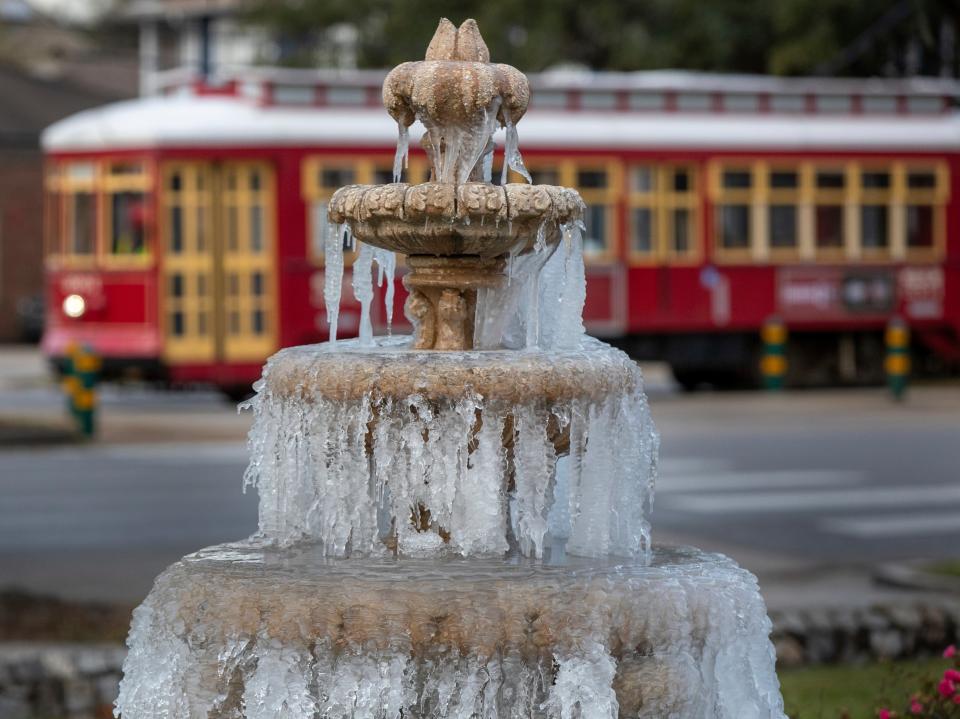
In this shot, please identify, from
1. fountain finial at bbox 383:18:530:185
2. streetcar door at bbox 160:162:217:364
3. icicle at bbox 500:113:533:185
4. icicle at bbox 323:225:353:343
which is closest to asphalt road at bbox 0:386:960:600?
streetcar door at bbox 160:162:217:364

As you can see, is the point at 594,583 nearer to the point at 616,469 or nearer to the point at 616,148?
the point at 616,469

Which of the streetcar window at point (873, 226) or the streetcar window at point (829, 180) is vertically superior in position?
the streetcar window at point (829, 180)

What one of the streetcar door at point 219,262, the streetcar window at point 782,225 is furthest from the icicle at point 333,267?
the streetcar window at point 782,225

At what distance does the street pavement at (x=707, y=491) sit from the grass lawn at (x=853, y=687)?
1.57 metres

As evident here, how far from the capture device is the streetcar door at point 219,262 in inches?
870

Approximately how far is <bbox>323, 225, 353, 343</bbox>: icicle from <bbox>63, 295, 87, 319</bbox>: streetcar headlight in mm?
16419

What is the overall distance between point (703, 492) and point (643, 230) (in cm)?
861

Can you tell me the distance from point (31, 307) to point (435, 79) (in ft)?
119

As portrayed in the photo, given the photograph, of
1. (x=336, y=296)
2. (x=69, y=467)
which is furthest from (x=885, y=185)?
(x=336, y=296)

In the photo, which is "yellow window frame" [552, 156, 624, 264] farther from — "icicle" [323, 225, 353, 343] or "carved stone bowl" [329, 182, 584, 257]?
"carved stone bowl" [329, 182, 584, 257]

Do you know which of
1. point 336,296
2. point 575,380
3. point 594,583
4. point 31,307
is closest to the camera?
point 594,583

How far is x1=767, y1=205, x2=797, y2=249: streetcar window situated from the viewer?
79.4ft

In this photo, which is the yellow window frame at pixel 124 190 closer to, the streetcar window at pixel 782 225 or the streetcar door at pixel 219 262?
the streetcar door at pixel 219 262

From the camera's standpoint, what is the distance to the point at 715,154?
23.8 m
